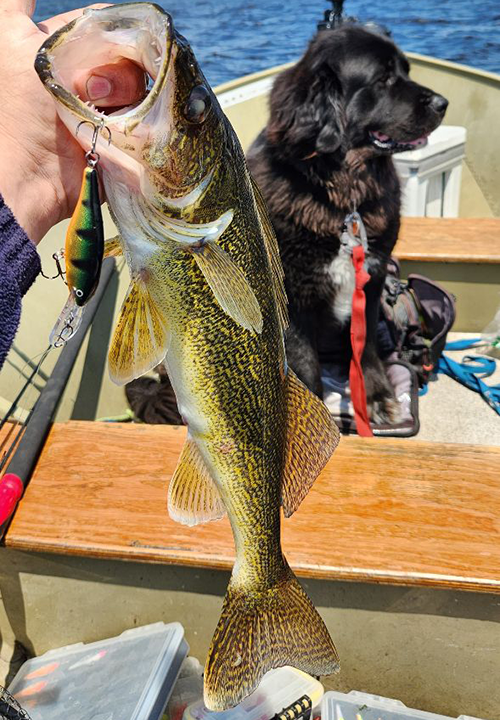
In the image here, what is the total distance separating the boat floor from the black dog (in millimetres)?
637

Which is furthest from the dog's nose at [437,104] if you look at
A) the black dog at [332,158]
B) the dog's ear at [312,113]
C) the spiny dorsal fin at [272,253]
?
the spiny dorsal fin at [272,253]

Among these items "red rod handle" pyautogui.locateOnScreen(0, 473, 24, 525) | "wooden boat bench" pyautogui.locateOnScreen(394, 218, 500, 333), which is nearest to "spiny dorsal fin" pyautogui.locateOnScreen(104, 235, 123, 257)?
"red rod handle" pyautogui.locateOnScreen(0, 473, 24, 525)

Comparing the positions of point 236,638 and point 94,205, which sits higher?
point 94,205

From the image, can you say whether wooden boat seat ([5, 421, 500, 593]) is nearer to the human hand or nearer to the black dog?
the black dog

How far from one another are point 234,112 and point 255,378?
150 inches

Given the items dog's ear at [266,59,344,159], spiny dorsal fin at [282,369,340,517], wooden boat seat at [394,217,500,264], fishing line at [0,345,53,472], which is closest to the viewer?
spiny dorsal fin at [282,369,340,517]

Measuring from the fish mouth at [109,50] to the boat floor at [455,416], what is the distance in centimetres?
228

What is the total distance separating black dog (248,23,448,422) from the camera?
2.28 meters

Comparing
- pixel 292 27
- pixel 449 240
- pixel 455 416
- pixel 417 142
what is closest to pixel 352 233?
pixel 417 142

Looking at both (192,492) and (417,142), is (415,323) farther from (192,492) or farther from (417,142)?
(192,492)

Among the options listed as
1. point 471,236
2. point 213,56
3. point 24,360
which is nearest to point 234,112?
point 471,236

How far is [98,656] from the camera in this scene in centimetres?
174

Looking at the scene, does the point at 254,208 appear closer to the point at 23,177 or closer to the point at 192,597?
the point at 23,177

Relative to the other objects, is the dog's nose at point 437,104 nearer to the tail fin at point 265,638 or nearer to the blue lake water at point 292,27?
the tail fin at point 265,638
